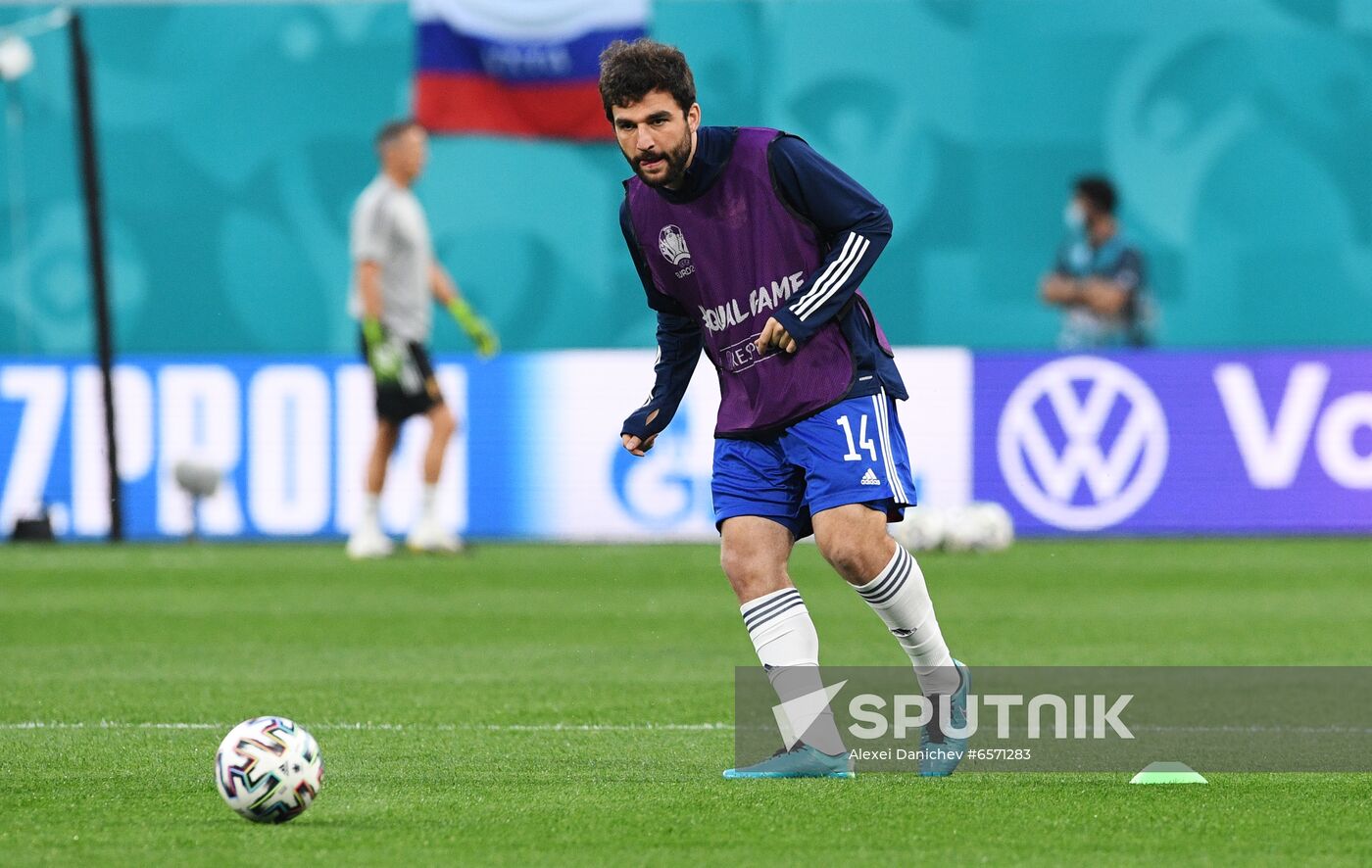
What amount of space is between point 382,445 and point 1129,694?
23.3 ft

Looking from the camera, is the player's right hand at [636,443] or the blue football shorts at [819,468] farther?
the player's right hand at [636,443]

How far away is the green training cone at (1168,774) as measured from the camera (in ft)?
19.0

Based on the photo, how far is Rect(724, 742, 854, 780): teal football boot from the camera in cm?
586

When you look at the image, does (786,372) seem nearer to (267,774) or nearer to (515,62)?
(267,774)

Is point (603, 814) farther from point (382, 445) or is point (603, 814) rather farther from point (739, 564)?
point (382, 445)

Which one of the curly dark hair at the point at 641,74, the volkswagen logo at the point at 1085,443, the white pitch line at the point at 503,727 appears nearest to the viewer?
the curly dark hair at the point at 641,74

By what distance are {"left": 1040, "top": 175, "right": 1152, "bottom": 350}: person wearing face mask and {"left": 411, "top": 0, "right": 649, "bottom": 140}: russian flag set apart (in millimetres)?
5820

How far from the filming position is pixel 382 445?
1420cm

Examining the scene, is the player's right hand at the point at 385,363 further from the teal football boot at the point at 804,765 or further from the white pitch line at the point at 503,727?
the teal football boot at the point at 804,765

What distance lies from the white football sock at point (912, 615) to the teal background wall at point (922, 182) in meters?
15.8

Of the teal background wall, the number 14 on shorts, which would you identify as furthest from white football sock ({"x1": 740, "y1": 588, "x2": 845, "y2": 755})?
the teal background wall

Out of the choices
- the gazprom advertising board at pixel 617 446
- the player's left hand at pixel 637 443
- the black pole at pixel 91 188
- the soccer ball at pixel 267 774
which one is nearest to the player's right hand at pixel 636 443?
the player's left hand at pixel 637 443

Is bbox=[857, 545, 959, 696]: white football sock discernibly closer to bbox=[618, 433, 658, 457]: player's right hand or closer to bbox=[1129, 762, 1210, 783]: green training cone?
bbox=[1129, 762, 1210, 783]: green training cone

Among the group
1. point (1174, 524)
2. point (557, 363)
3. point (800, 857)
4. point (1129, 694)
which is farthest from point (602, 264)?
point (800, 857)
